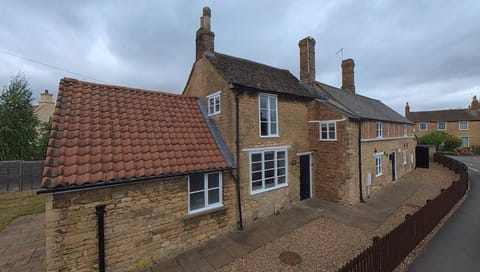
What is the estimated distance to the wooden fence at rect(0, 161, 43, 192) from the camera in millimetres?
14633

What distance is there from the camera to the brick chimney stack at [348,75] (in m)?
20.2

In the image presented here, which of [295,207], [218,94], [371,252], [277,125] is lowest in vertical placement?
[295,207]

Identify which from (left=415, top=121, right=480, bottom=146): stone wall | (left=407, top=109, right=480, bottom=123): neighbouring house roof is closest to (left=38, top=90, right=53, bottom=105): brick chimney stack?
(left=407, top=109, right=480, bottom=123): neighbouring house roof

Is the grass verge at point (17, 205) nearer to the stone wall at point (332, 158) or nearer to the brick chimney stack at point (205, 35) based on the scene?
the brick chimney stack at point (205, 35)

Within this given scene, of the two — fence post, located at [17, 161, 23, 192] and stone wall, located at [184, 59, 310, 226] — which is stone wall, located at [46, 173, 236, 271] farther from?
fence post, located at [17, 161, 23, 192]

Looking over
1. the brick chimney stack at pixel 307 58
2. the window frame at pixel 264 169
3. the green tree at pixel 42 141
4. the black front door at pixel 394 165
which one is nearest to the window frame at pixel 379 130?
the black front door at pixel 394 165

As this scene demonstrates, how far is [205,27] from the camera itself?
1216cm

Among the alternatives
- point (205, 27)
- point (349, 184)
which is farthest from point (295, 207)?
point (205, 27)

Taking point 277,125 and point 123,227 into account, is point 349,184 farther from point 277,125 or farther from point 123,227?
point 123,227

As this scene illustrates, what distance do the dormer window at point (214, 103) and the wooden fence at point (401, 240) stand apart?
7918mm

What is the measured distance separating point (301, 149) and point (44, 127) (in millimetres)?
25564

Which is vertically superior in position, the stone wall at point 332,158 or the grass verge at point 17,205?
the stone wall at point 332,158

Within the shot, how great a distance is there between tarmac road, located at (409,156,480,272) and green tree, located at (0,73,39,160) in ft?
90.4

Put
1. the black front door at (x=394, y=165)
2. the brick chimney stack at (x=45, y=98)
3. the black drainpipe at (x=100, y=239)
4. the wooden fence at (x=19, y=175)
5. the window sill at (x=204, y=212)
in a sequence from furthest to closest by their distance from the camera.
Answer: the brick chimney stack at (x=45, y=98)
the black front door at (x=394, y=165)
the wooden fence at (x=19, y=175)
the window sill at (x=204, y=212)
the black drainpipe at (x=100, y=239)
